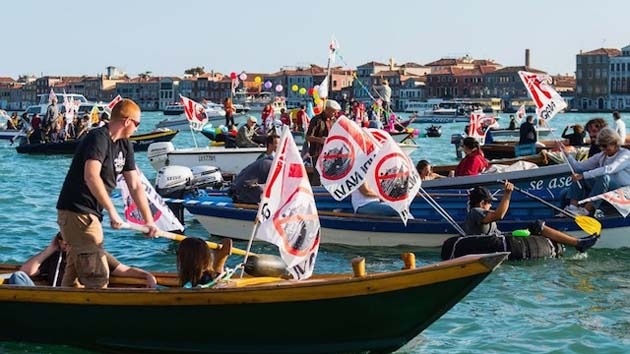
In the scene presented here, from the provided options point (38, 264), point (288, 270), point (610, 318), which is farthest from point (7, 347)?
point (610, 318)

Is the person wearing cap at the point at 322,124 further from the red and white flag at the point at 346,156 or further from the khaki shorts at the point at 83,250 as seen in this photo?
the khaki shorts at the point at 83,250

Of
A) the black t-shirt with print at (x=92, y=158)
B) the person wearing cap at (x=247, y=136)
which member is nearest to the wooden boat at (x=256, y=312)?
the black t-shirt with print at (x=92, y=158)

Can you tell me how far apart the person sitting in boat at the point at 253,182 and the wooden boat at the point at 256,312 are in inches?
239

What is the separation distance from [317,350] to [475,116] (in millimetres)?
25154

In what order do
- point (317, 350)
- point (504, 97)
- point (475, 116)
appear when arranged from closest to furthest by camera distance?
point (317, 350)
point (475, 116)
point (504, 97)

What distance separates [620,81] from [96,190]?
523 ft

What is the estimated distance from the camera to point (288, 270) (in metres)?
8.59

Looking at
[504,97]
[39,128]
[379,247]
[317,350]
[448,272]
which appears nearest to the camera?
[448,272]

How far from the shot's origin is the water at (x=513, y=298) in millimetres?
9008

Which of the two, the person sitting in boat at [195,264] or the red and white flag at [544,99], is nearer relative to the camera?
the person sitting in boat at [195,264]

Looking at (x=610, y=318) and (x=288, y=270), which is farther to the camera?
(x=610, y=318)

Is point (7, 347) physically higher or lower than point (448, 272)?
lower

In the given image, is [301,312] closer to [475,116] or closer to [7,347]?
[7,347]

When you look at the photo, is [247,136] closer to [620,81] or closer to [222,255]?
[222,255]
